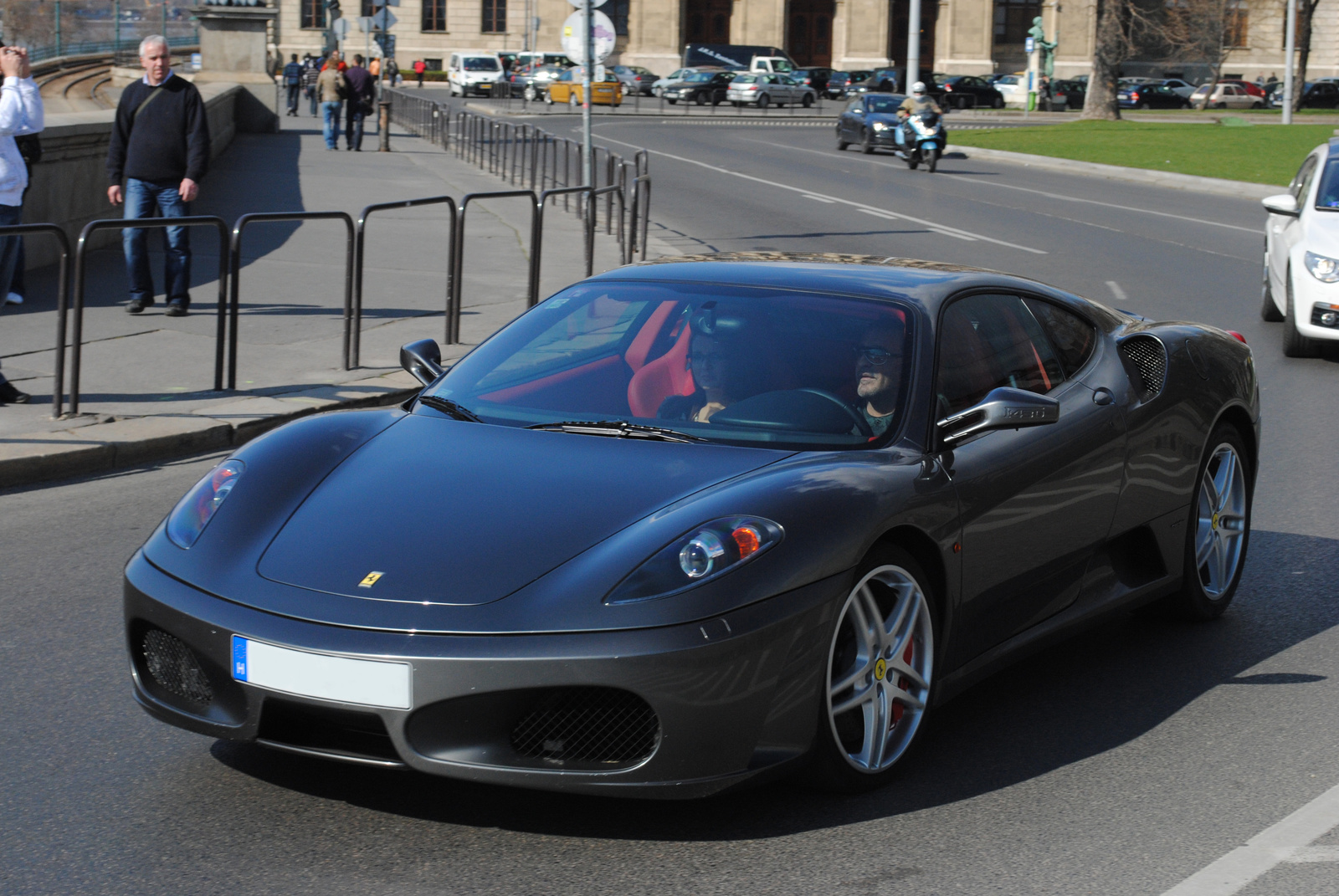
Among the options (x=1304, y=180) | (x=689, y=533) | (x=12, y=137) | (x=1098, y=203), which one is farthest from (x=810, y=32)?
(x=689, y=533)

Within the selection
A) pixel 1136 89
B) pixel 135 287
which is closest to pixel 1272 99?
pixel 1136 89

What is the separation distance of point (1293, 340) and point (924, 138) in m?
22.1

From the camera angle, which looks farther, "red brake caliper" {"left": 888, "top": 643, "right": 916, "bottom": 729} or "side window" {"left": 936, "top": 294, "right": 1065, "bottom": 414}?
"side window" {"left": 936, "top": 294, "right": 1065, "bottom": 414}

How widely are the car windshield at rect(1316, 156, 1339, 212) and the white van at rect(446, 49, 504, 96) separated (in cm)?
6196

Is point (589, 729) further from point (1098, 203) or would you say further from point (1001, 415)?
point (1098, 203)

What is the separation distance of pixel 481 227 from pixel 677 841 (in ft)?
53.1

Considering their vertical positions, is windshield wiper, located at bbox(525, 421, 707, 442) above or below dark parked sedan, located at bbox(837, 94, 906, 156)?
below

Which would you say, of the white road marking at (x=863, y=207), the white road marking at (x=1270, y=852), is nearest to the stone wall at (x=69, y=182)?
the white road marking at (x=863, y=207)

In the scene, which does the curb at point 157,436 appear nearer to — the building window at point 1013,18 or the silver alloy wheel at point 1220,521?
the silver alloy wheel at point 1220,521

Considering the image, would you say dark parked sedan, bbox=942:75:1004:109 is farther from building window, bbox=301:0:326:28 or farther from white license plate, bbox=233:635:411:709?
white license plate, bbox=233:635:411:709

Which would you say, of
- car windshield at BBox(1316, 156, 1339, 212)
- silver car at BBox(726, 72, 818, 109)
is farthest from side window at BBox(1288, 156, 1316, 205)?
silver car at BBox(726, 72, 818, 109)

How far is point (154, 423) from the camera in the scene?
8445 mm

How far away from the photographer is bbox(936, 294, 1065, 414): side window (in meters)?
4.61

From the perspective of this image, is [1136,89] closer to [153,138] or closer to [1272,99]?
[1272,99]
